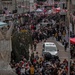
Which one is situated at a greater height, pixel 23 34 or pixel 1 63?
pixel 1 63

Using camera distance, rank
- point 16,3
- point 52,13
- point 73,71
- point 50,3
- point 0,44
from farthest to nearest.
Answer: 1. point 50,3
2. point 16,3
3. point 52,13
4. point 73,71
5. point 0,44

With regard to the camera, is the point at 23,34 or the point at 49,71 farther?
the point at 23,34

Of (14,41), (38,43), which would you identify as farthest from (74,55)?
(38,43)

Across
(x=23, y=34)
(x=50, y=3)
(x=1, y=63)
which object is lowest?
(x=50, y=3)

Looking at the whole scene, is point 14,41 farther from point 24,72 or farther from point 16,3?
point 16,3

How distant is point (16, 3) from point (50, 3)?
16052mm

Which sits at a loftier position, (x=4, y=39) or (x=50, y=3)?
(x=4, y=39)

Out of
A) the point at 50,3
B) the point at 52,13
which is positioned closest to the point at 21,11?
the point at 52,13

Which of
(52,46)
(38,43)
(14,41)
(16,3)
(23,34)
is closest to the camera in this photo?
(14,41)

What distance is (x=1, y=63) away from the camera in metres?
13.0

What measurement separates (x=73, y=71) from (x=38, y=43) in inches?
777

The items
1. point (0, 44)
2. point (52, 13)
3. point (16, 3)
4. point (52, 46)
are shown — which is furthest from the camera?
point (16, 3)

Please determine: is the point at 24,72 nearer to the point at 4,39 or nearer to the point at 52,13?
the point at 4,39

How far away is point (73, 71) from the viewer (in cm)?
2008
